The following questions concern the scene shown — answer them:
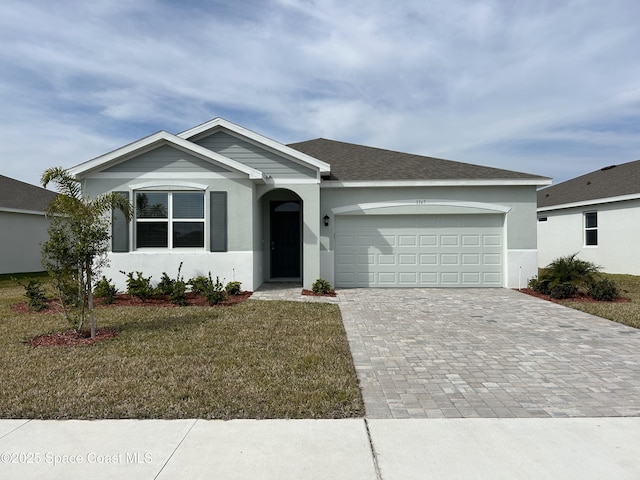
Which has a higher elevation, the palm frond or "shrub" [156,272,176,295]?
the palm frond

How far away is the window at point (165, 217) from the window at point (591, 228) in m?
16.8

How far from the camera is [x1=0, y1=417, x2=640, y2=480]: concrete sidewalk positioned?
9.14ft

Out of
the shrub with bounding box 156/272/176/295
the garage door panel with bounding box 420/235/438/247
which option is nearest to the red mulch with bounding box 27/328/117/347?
the shrub with bounding box 156/272/176/295

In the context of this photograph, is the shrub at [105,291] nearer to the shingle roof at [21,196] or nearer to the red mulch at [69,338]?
the red mulch at [69,338]

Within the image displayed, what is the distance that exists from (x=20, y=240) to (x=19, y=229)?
522 mm

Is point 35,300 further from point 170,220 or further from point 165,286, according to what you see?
point 170,220

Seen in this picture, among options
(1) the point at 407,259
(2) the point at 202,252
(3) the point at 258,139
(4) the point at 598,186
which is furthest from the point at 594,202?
(2) the point at 202,252

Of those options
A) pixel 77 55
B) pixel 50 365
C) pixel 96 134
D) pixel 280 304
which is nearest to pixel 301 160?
pixel 280 304

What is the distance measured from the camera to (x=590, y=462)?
9.51ft

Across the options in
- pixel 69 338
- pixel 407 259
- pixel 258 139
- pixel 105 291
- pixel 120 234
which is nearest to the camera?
pixel 69 338

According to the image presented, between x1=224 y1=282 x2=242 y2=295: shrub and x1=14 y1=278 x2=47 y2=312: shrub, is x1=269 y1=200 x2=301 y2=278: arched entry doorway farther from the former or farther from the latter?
x1=14 y1=278 x2=47 y2=312: shrub

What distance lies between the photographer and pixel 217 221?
10805mm

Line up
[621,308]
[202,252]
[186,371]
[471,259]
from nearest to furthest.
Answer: [186,371] → [621,308] → [202,252] → [471,259]

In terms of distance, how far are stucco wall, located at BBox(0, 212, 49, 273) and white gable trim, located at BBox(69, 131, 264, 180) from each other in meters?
8.75
